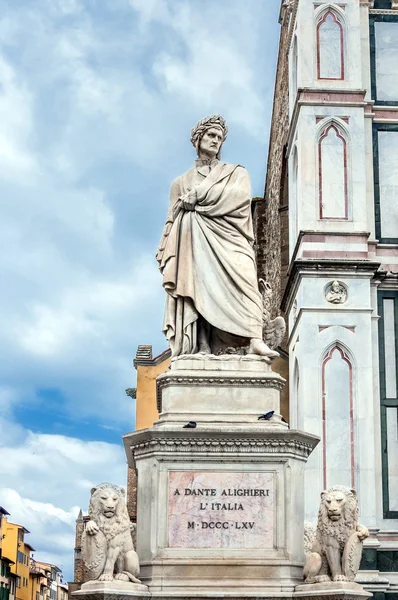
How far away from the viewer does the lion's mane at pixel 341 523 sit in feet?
37.2

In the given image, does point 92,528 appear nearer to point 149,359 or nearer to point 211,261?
point 211,261

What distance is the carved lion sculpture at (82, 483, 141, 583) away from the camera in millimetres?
11172

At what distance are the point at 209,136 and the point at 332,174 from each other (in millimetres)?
8444

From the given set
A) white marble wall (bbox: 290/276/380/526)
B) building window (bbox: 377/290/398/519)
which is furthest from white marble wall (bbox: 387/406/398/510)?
white marble wall (bbox: 290/276/380/526)

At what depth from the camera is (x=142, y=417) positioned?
87.0ft

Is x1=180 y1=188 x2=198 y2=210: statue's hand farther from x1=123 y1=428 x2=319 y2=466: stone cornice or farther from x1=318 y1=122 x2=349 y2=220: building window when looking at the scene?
x1=318 y1=122 x2=349 y2=220: building window

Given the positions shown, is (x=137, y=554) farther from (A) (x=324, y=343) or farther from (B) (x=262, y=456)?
(A) (x=324, y=343)

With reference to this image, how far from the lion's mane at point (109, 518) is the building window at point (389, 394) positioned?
31.9 ft

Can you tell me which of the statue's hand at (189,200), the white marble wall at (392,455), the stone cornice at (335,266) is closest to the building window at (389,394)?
the white marble wall at (392,455)

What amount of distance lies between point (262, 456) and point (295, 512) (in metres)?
0.66

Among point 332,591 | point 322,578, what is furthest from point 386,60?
point 332,591

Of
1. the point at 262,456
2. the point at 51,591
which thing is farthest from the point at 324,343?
the point at 51,591

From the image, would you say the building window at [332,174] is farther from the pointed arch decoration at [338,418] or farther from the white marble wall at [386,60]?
the pointed arch decoration at [338,418]

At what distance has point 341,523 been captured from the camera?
11367 millimetres
